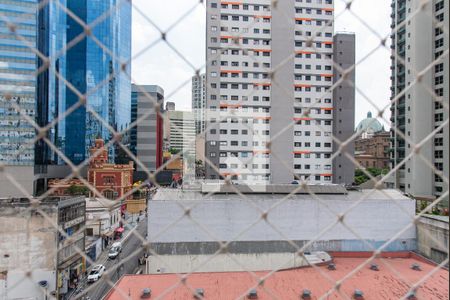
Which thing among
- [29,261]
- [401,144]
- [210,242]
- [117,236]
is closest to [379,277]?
[210,242]

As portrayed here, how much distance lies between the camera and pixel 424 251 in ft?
12.4

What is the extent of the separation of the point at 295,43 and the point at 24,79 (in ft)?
24.6

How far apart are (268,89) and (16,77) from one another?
6663mm

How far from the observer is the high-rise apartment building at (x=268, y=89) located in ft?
24.8

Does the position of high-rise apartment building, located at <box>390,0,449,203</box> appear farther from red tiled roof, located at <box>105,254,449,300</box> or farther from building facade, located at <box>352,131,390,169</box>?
red tiled roof, located at <box>105,254,449,300</box>

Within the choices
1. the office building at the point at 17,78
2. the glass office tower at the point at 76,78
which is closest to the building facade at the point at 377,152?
the glass office tower at the point at 76,78

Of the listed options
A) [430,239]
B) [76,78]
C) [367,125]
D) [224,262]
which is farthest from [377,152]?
[367,125]

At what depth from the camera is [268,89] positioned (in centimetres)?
774

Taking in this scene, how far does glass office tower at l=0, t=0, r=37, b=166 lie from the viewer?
8.07 m

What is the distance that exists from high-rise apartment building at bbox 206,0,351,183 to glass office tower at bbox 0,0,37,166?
410cm

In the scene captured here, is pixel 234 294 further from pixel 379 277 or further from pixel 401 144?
pixel 401 144

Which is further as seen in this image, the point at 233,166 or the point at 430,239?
the point at 233,166

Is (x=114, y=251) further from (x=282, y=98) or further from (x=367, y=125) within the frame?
Result: (x=367, y=125)

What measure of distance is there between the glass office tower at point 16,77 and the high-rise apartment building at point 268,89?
410 centimetres
